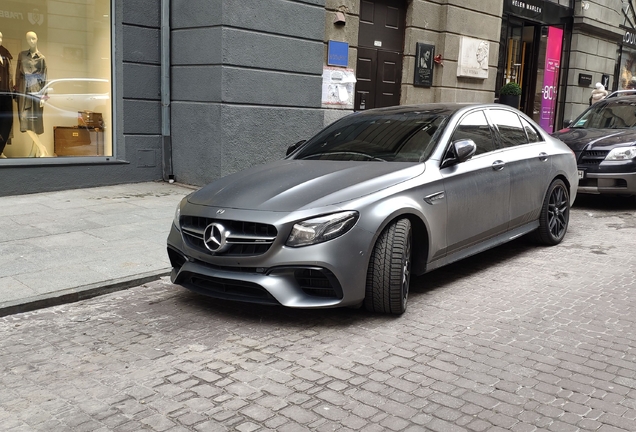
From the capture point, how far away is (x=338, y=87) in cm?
1241

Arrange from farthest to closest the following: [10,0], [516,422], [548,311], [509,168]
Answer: [10,0]
[509,168]
[548,311]
[516,422]

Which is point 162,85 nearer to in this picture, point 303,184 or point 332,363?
point 303,184

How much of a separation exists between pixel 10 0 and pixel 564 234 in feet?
27.1

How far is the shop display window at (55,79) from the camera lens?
393 inches

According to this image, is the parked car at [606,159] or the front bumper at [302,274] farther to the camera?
the parked car at [606,159]

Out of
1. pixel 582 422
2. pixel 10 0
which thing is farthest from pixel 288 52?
pixel 582 422

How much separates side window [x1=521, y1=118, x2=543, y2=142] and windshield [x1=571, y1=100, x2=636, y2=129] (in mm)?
4186

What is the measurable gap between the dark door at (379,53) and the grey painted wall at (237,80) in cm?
182

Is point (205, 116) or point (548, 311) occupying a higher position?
point (205, 116)

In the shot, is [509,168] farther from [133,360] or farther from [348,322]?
[133,360]

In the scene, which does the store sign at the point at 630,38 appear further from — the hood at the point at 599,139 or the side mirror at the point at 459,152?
the side mirror at the point at 459,152

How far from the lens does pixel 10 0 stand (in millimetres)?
9789

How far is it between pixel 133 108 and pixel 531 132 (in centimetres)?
643

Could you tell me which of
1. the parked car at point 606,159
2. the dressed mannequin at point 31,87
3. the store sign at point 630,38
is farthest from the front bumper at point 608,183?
the store sign at point 630,38
